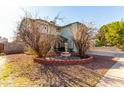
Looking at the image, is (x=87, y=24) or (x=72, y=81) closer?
(x=72, y=81)

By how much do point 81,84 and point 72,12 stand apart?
2.50 meters

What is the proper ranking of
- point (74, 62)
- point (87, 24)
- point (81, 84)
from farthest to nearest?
point (87, 24) → point (74, 62) → point (81, 84)

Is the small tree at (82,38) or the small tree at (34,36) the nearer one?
the small tree at (34,36)

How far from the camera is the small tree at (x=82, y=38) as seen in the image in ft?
28.0

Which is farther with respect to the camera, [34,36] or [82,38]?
[82,38]

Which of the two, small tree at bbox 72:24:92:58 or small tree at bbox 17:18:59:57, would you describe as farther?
small tree at bbox 72:24:92:58

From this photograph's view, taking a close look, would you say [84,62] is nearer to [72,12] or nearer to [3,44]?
[72,12]

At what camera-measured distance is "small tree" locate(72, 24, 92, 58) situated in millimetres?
8531

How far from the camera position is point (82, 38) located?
8742 mm
